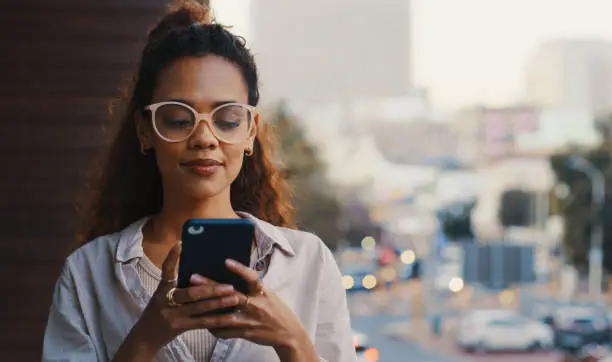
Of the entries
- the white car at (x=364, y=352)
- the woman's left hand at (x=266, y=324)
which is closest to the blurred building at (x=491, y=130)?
the white car at (x=364, y=352)

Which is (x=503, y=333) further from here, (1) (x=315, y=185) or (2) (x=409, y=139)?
(1) (x=315, y=185)

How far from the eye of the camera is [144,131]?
3.66 ft

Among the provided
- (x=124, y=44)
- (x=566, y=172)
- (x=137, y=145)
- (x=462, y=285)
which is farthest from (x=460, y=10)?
(x=137, y=145)

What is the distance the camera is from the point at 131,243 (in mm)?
1079

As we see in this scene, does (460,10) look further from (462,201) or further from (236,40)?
(236,40)

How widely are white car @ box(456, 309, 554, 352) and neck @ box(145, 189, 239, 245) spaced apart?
75.8ft

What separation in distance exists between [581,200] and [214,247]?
24984mm

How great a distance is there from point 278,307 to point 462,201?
2860 cm

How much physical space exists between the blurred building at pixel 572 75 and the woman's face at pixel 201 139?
2565 centimetres

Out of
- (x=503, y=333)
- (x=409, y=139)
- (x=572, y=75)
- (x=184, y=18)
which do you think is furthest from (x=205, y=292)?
(x=572, y=75)

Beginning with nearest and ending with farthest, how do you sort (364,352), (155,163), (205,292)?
(205,292) → (155,163) → (364,352)

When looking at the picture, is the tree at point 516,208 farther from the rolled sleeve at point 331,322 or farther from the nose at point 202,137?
the nose at point 202,137

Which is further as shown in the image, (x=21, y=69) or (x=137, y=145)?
(x=21, y=69)

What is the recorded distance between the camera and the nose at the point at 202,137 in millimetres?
1028
